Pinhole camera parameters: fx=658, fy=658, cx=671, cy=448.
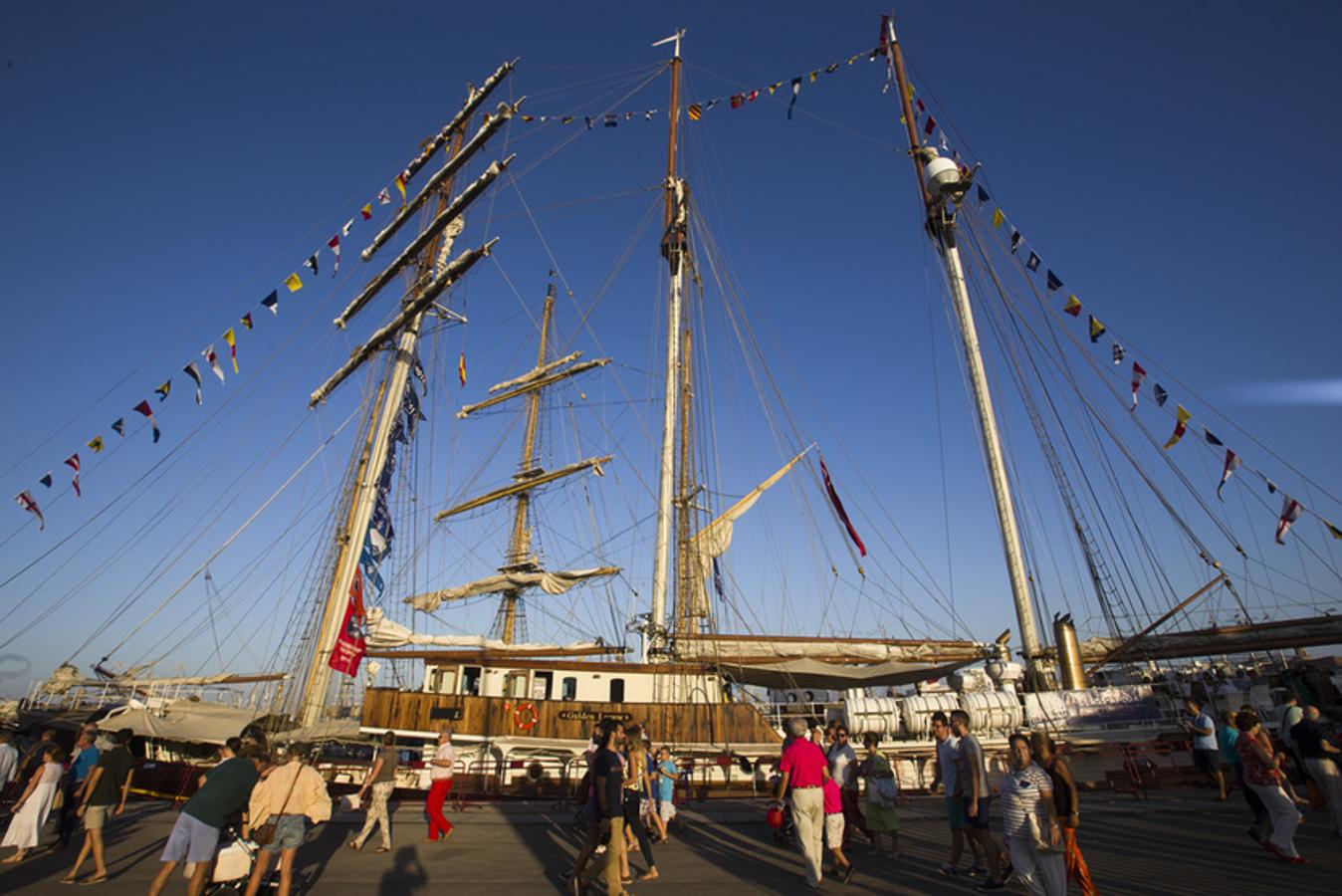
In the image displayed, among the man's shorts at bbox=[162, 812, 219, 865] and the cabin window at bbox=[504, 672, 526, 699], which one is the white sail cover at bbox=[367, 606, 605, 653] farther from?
the man's shorts at bbox=[162, 812, 219, 865]

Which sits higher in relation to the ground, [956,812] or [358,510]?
[358,510]

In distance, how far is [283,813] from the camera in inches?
239

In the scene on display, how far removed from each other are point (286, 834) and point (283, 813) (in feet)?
0.62

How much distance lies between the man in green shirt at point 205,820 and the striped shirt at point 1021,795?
6.73m

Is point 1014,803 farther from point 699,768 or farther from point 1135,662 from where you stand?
point 1135,662

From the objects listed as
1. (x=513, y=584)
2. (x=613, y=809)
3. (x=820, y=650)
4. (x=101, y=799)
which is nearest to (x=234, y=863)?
(x=101, y=799)

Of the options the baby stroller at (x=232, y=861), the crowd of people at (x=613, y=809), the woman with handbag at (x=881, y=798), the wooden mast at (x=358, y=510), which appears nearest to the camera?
the baby stroller at (x=232, y=861)

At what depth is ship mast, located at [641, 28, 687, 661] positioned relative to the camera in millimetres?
22344

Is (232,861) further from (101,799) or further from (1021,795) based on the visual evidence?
(1021,795)


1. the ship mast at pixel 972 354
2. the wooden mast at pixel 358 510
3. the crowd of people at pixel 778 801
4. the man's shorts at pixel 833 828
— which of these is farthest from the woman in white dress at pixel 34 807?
the ship mast at pixel 972 354

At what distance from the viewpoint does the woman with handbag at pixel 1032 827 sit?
5.23m

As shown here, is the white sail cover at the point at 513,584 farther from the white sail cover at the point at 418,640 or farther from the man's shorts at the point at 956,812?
the man's shorts at the point at 956,812

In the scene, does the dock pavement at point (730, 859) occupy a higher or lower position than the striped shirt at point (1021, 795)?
lower

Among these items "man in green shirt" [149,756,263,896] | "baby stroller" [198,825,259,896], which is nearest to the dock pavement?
"baby stroller" [198,825,259,896]
